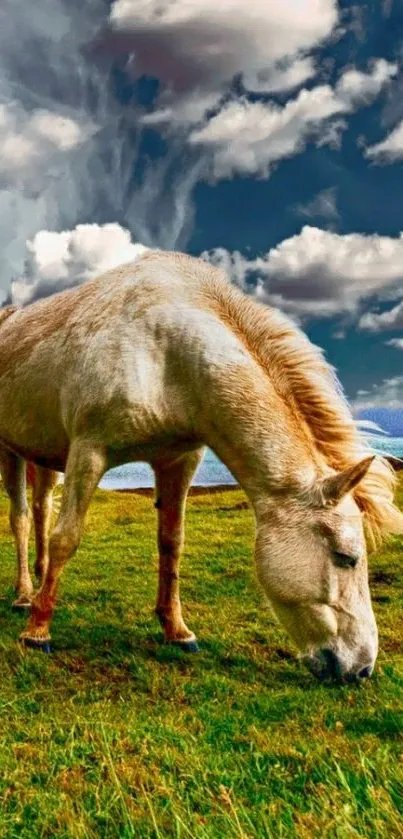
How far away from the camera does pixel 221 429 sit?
568cm

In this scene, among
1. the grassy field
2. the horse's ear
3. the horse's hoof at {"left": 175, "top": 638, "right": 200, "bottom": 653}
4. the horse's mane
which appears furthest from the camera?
the horse's hoof at {"left": 175, "top": 638, "right": 200, "bottom": 653}

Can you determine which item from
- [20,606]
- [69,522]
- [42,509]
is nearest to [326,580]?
[69,522]

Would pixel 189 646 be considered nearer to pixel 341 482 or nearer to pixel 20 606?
pixel 20 606

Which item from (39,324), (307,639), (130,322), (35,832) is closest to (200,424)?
(130,322)

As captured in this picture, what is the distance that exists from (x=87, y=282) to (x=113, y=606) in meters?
3.63

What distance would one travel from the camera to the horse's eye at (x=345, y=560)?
501 cm

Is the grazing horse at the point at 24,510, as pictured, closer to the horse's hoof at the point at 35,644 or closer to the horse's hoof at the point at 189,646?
the horse's hoof at the point at 35,644

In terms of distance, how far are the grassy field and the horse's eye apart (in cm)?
94

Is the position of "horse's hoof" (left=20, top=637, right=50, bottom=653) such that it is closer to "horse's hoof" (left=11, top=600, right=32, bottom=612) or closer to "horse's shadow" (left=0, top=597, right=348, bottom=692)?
"horse's shadow" (left=0, top=597, right=348, bottom=692)

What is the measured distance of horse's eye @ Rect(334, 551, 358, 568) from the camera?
5012 millimetres

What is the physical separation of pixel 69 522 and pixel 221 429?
1.53 m

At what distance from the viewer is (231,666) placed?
612 centimetres

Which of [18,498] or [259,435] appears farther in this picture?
[18,498]

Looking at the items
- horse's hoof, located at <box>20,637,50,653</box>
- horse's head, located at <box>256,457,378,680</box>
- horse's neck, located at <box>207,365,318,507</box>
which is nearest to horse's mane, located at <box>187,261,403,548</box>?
horse's neck, located at <box>207,365,318,507</box>
